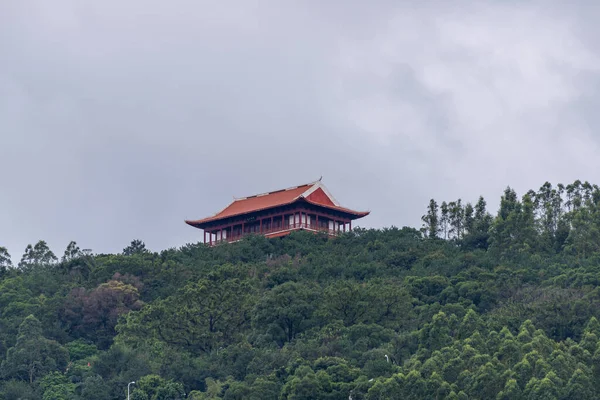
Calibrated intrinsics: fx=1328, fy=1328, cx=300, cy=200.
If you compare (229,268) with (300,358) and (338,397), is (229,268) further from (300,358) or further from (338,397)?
(338,397)

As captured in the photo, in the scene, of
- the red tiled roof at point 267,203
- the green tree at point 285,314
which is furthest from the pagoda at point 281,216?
the green tree at point 285,314

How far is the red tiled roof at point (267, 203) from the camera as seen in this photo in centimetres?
8944

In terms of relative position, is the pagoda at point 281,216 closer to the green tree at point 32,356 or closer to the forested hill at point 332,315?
the forested hill at point 332,315

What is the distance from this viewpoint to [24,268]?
3334 inches

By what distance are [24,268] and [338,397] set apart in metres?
36.9

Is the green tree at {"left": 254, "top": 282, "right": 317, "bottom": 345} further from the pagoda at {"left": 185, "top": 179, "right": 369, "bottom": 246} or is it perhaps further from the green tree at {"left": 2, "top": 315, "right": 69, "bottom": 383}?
the pagoda at {"left": 185, "top": 179, "right": 369, "bottom": 246}

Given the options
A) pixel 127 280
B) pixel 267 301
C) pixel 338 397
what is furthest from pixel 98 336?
pixel 338 397

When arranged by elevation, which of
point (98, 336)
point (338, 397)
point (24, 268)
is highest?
point (24, 268)

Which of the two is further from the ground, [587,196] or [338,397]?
[587,196]

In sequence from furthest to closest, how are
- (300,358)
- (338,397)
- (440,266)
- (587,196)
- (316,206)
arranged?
(316,206) → (587,196) → (440,266) → (300,358) → (338,397)

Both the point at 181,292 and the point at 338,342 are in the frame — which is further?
the point at 181,292

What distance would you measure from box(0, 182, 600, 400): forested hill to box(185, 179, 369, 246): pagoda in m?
3.05

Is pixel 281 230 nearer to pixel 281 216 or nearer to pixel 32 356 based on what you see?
pixel 281 216

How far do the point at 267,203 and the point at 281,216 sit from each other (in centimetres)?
133
